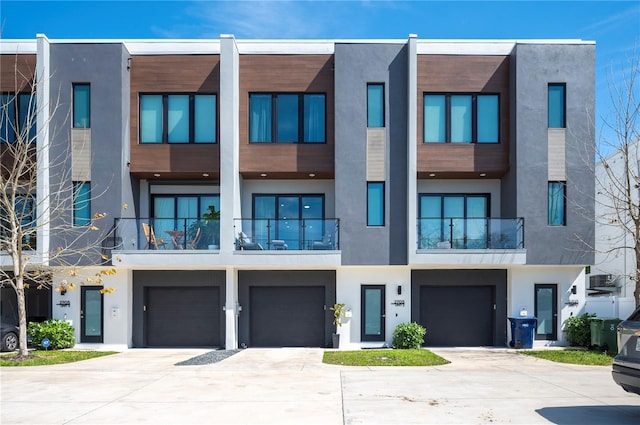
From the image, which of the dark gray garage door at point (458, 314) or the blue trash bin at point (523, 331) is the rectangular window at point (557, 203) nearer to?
the dark gray garage door at point (458, 314)

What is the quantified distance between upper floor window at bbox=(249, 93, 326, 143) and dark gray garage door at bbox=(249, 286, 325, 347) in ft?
16.6

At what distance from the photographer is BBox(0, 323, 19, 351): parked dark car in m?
17.2

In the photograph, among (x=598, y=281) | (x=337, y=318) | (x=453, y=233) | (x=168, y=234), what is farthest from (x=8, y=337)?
(x=598, y=281)

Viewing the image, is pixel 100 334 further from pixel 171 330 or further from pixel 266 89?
pixel 266 89

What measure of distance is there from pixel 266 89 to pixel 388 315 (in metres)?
8.48

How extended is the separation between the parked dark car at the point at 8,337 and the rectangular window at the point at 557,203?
1739 cm

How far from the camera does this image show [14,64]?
1820cm

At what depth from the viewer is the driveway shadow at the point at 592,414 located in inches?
328

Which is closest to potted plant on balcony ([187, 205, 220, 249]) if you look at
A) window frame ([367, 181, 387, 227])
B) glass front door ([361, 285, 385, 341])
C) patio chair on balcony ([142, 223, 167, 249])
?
patio chair on balcony ([142, 223, 167, 249])

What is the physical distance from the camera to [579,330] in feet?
58.1

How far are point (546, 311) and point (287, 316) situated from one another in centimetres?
860

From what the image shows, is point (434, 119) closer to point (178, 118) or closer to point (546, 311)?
point (546, 311)

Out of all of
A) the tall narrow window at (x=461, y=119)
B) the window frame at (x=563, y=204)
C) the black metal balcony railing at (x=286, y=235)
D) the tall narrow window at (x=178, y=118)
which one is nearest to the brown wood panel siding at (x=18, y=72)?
the tall narrow window at (x=178, y=118)

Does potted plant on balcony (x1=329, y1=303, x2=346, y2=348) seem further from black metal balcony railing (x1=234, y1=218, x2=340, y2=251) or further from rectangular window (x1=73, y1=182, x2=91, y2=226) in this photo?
rectangular window (x1=73, y1=182, x2=91, y2=226)
